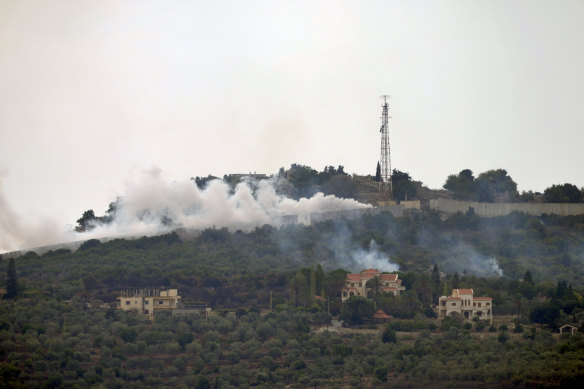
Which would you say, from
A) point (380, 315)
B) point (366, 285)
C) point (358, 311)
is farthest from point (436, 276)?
point (358, 311)

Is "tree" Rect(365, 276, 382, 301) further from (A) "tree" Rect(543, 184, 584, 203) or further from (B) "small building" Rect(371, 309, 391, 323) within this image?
(A) "tree" Rect(543, 184, 584, 203)

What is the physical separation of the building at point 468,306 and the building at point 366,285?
555 centimetres

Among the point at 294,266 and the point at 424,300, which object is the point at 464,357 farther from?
the point at 294,266

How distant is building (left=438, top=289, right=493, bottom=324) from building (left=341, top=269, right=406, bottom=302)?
555 cm

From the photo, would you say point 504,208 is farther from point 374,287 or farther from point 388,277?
point 374,287

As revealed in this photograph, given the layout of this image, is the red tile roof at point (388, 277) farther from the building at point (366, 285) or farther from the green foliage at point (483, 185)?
the green foliage at point (483, 185)

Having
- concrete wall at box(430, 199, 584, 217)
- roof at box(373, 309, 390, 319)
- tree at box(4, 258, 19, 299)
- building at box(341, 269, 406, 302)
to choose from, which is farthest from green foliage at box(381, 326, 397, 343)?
concrete wall at box(430, 199, 584, 217)

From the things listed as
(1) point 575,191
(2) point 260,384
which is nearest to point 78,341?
(2) point 260,384

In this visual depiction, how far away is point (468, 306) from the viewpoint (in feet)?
394

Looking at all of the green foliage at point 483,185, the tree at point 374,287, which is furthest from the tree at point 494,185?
the tree at point 374,287

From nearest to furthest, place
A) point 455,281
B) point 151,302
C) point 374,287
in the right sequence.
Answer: point 151,302
point 374,287
point 455,281

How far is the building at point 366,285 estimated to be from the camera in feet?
410

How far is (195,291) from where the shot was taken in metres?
128

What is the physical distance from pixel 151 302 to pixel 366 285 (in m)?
17.9
